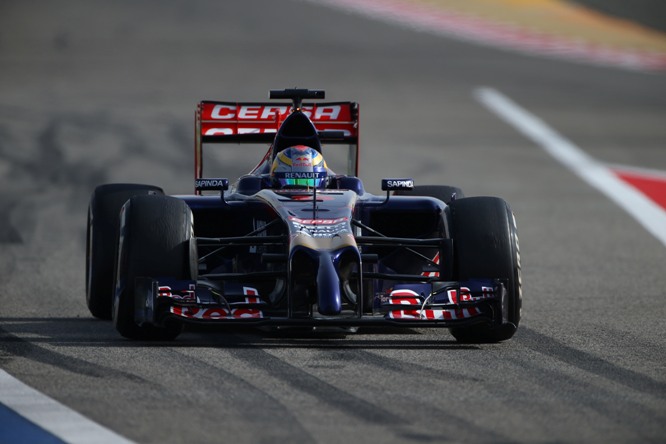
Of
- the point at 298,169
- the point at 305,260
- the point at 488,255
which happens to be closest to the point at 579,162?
the point at 298,169

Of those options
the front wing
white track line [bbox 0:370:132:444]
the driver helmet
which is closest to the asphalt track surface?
white track line [bbox 0:370:132:444]

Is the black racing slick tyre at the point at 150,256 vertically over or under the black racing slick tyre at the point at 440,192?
under

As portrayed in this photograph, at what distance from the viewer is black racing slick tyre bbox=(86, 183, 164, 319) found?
11.8 m

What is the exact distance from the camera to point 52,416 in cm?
760

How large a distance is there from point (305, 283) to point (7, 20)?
3253 cm

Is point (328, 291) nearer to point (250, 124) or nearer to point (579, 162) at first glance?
point (250, 124)

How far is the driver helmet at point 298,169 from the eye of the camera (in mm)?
11836

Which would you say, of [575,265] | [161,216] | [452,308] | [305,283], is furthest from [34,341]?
[575,265]

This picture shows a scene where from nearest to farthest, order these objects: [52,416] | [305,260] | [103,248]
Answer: [52,416], [305,260], [103,248]

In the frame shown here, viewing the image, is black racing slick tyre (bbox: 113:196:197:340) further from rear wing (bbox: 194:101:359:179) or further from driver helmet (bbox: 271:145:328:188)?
rear wing (bbox: 194:101:359:179)

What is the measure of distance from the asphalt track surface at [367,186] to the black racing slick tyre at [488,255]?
0.19 metres

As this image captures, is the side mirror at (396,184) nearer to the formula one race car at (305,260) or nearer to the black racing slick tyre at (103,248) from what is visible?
the formula one race car at (305,260)

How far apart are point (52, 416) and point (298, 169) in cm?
461

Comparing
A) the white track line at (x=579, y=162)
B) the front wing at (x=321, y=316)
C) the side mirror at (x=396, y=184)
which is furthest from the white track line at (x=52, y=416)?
the white track line at (x=579, y=162)
